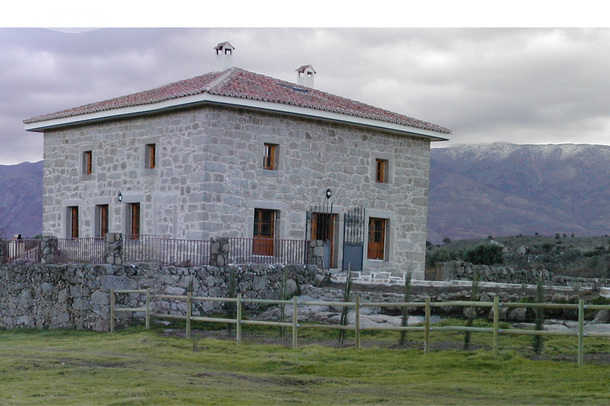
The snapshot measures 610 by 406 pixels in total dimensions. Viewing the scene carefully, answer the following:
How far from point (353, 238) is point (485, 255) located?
12.7 metres

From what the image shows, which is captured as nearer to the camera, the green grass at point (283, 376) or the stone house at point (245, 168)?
the green grass at point (283, 376)

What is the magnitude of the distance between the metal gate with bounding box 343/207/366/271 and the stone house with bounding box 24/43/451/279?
0.03m

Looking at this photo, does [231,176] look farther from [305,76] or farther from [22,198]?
[22,198]

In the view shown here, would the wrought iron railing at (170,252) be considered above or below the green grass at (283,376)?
above

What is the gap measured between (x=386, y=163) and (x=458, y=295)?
7507 millimetres

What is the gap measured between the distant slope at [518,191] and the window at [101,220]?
73.3 m

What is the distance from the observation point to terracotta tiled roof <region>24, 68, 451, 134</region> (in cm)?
2138

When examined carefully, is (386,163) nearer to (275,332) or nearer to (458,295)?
(458,295)

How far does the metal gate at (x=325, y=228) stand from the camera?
2294 centimetres

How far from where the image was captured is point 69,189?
25219 millimetres

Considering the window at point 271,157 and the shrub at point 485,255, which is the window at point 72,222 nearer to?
the window at point 271,157

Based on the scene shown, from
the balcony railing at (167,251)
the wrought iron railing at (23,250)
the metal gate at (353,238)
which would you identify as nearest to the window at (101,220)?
the balcony railing at (167,251)

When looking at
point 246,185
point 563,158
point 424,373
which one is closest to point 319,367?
point 424,373

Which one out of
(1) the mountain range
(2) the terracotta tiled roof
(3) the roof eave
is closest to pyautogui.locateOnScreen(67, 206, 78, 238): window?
(3) the roof eave
